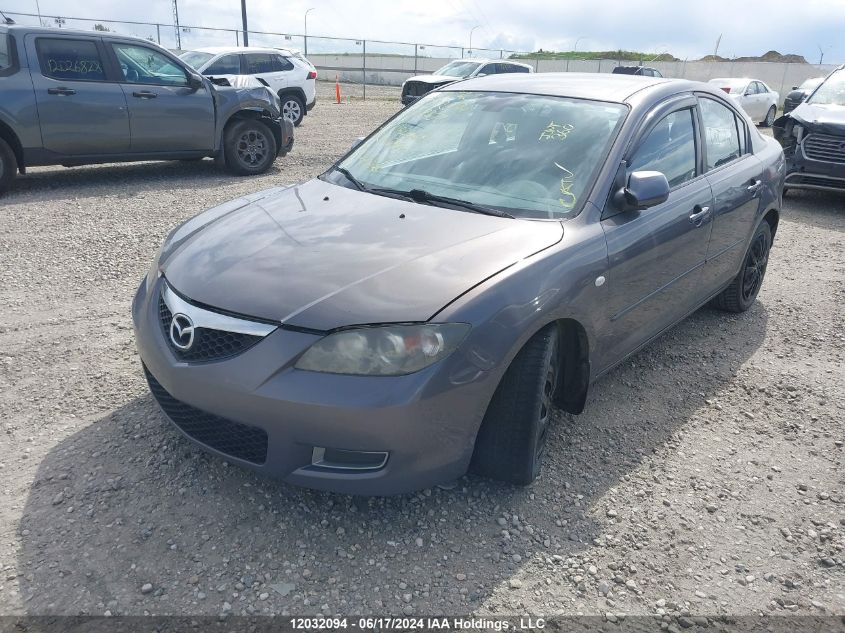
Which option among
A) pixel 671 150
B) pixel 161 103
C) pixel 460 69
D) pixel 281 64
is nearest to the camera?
pixel 671 150

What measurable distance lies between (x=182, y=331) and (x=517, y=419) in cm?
135

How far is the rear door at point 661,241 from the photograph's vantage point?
10.5 ft

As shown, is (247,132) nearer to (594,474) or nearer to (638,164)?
(638,164)

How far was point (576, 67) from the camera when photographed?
39.8 metres

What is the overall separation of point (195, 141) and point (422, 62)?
1145 inches

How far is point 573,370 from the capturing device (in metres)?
3.16

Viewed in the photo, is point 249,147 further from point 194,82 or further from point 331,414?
point 331,414

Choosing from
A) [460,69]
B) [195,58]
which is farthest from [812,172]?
[460,69]

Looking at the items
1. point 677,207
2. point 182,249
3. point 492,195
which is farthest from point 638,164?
point 182,249

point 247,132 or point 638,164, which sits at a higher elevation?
point 638,164

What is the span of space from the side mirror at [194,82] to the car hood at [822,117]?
26.3ft

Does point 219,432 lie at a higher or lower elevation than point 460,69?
lower

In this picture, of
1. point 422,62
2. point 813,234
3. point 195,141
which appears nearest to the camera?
point 813,234

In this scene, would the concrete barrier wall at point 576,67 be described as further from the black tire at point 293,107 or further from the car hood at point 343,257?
the car hood at point 343,257
